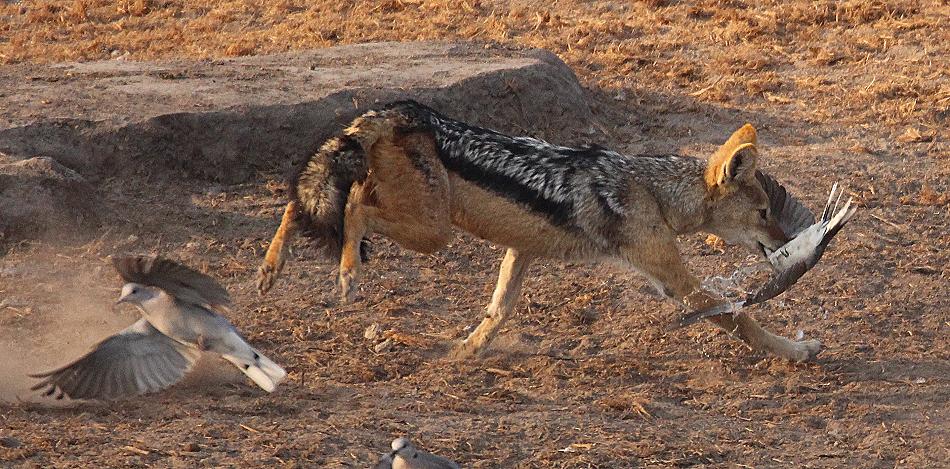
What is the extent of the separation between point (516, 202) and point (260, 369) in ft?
5.16

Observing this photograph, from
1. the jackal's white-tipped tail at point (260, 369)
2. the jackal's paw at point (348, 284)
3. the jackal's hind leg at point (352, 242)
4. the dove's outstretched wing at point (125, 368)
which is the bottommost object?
the jackal's white-tipped tail at point (260, 369)

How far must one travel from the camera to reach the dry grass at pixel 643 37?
11.6 meters

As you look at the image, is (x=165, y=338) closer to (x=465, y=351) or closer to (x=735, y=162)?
(x=465, y=351)

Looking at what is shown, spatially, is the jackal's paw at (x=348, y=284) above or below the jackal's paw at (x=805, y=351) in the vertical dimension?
above

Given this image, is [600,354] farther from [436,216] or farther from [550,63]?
[550,63]

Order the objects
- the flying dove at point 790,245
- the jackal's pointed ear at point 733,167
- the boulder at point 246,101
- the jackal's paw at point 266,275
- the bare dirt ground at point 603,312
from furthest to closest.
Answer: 1. the boulder at point 246,101
2. the jackal's pointed ear at point 733,167
3. the flying dove at point 790,245
4. the jackal's paw at point 266,275
5. the bare dirt ground at point 603,312

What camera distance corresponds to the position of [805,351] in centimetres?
747

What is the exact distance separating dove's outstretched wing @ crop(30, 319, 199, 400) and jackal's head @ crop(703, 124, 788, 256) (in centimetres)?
283

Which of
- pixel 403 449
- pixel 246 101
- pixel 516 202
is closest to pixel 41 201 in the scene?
pixel 246 101

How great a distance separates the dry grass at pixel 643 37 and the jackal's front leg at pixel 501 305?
439 cm

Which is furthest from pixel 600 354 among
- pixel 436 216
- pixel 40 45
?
pixel 40 45

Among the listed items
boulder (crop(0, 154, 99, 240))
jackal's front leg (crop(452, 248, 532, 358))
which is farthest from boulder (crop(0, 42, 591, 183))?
jackal's front leg (crop(452, 248, 532, 358))

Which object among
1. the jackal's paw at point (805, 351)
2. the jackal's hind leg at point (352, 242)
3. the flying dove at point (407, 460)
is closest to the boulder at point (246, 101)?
the jackal's hind leg at point (352, 242)

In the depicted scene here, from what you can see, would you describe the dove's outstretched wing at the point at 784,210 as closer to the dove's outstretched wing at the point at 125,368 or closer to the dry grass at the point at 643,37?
the dove's outstretched wing at the point at 125,368
